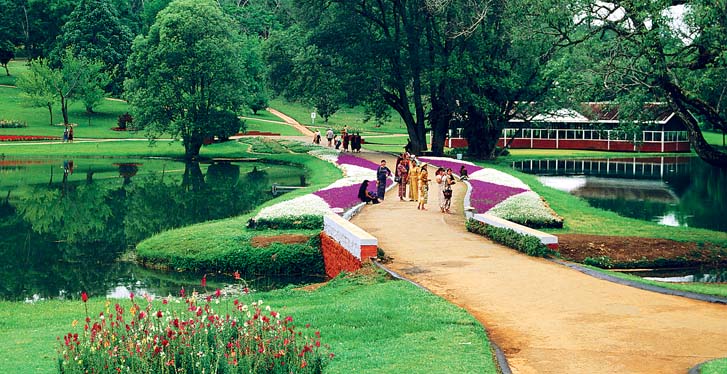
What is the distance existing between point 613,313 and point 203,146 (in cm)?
6242

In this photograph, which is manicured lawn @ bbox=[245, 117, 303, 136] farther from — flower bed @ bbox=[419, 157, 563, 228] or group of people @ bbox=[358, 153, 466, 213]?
group of people @ bbox=[358, 153, 466, 213]

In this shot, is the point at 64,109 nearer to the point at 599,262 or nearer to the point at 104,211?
the point at 104,211

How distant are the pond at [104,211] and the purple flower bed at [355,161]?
290 centimetres

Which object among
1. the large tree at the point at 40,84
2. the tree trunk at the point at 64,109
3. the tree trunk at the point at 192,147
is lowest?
the tree trunk at the point at 192,147

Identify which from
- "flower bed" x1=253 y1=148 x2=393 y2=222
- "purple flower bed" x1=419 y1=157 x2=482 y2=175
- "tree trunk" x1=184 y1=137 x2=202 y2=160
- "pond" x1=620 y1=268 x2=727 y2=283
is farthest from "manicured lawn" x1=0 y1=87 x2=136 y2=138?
"pond" x1=620 y1=268 x2=727 y2=283

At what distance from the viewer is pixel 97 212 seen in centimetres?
3759

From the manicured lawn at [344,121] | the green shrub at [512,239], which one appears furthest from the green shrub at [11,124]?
the green shrub at [512,239]

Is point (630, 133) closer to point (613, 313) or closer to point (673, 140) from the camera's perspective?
point (613, 313)

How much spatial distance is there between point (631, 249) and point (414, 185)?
1018 centimetres

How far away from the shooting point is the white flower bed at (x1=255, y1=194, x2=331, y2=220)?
29.2 metres

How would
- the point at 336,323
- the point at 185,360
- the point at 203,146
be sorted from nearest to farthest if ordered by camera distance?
1. the point at 185,360
2. the point at 336,323
3. the point at 203,146

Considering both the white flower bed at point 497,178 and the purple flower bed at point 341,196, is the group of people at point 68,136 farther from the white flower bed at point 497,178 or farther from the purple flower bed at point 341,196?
the purple flower bed at point 341,196

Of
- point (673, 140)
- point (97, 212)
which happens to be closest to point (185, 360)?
point (97, 212)

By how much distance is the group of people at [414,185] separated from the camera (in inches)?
1214
